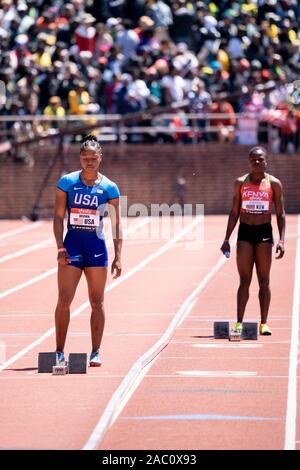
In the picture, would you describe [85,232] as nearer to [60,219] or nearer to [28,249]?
[60,219]

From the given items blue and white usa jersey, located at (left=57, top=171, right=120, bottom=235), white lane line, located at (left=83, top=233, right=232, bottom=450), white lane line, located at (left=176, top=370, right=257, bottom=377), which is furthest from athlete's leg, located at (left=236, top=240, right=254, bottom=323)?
blue and white usa jersey, located at (left=57, top=171, right=120, bottom=235)

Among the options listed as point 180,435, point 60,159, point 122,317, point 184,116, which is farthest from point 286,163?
point 180,435

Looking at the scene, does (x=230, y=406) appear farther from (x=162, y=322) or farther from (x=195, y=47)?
(x=195, y=47)

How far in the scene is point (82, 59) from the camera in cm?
3316

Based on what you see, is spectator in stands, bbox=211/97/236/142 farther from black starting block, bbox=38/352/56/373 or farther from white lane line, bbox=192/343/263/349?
black starting block, bbox=38/352/56/373

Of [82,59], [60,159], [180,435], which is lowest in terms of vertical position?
[180,435]

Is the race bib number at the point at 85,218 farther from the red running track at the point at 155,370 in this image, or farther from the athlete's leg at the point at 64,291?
the red running track at the point at 155,370

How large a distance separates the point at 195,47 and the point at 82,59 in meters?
3.68

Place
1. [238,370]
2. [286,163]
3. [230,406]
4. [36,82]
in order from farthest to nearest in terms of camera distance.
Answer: [286,163] < [36,82] < [238,370] < [230,406]

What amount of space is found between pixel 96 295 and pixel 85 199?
86 cm

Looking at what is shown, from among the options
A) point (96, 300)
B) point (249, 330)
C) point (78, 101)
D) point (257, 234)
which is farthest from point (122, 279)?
point (78, 101)

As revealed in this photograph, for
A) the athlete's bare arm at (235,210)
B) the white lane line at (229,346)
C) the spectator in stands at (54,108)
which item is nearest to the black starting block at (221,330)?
the white lane line at (229,346)

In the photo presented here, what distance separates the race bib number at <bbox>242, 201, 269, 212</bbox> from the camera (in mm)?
15945

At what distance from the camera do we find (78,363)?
43.4ft
